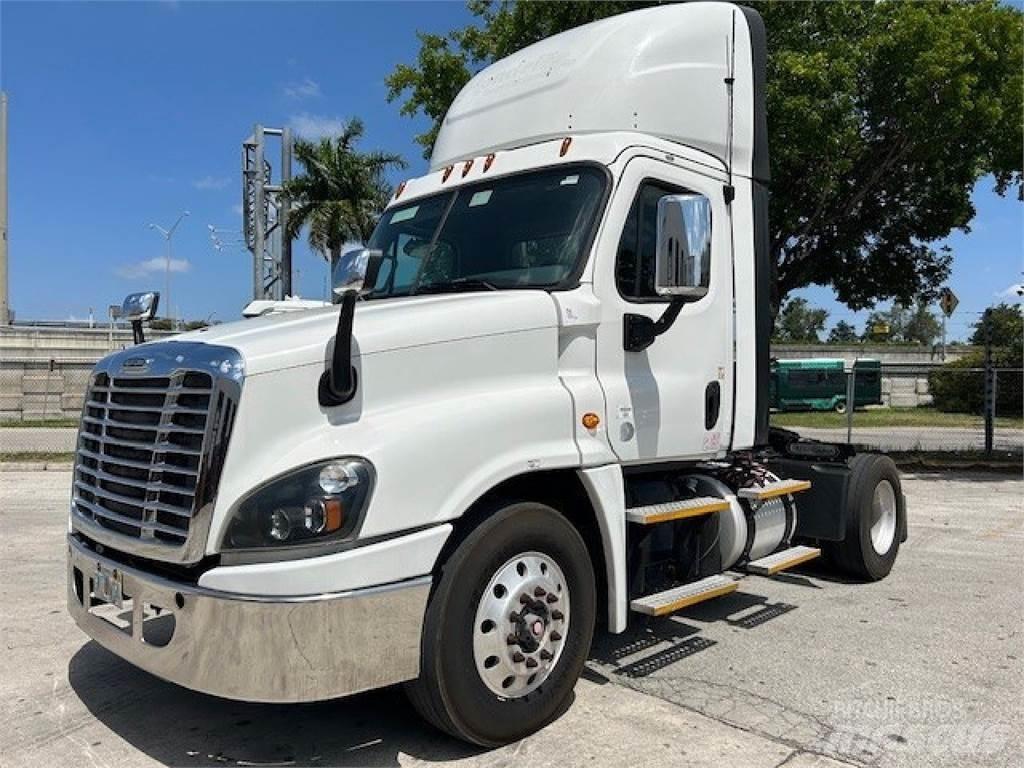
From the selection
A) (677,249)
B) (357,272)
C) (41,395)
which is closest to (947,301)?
(677,249)

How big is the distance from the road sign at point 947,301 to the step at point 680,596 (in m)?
13.8

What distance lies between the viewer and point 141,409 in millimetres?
3430

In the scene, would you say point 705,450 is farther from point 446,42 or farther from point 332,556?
point 446,42

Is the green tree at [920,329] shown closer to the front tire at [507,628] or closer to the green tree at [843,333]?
the green tree at [843,333]

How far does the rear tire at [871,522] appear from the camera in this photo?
6.31m

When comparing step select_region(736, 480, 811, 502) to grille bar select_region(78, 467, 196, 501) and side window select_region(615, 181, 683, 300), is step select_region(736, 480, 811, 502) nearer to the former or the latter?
side window select_region(615, 181, 683, 300)

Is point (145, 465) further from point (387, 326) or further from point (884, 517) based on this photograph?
point (884, 517)

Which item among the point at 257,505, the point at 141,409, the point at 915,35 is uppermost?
the point at 915,35

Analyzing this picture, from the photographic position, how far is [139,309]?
4.69m

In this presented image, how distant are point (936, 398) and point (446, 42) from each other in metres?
31.5

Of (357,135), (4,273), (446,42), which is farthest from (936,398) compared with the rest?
(4,273)

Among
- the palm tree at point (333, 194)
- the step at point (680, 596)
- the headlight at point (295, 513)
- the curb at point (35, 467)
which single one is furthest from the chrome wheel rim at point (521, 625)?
the palm tree at point (333, 194)

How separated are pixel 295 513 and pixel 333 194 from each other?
3422cm

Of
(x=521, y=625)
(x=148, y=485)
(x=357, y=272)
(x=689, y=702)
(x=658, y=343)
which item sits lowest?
(x=689, y=702)
